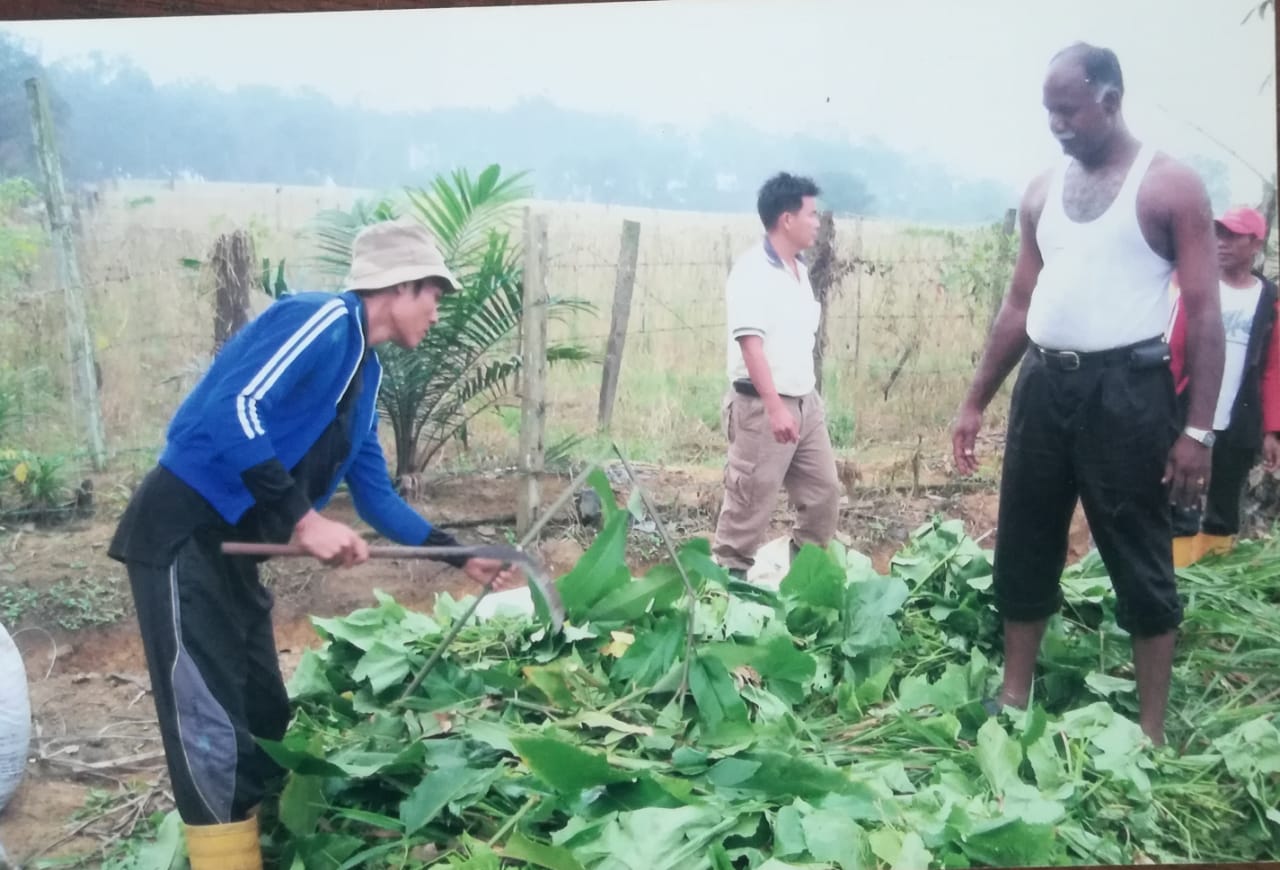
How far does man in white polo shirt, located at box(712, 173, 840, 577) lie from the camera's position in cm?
231

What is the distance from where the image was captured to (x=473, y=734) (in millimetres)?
2207

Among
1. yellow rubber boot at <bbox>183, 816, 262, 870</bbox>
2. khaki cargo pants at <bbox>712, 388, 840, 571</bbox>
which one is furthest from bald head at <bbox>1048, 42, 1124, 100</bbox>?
yellow rubber boot at <bbox>183, 816, 262, 870</bbox>

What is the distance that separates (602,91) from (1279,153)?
143 cm

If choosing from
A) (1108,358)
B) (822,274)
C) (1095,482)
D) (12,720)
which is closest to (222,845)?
(12,720)

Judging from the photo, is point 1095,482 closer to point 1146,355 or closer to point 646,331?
point 1146,355

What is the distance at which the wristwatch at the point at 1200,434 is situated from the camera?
7.58 feet

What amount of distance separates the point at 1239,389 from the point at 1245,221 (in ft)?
1.14

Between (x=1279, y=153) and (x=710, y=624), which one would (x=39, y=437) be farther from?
(x=1279, y=153)

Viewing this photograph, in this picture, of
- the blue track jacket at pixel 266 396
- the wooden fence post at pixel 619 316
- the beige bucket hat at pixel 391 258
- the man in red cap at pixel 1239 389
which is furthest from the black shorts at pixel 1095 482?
the blue track jacket at pixel 266 396

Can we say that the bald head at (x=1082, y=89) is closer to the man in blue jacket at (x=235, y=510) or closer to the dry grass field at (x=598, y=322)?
the dry grass field at (x=598, y=322)

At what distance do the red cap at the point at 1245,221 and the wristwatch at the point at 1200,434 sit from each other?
0.42 meters

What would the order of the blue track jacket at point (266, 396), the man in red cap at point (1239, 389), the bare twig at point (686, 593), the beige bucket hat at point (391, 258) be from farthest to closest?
the man in red cap at point (1239, 389)
the bare twig at point (686, 593)
the beige bucket hat at point (391, 258)
the blue track jacket at point (266, 396)

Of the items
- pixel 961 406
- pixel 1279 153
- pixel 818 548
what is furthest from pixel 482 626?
pixel 1279 153

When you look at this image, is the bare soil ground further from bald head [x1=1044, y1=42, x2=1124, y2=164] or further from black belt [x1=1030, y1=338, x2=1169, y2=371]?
bald head [x1=1044, y1=42, x2=1124, y2=164]
